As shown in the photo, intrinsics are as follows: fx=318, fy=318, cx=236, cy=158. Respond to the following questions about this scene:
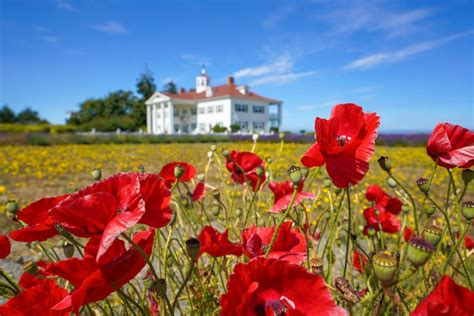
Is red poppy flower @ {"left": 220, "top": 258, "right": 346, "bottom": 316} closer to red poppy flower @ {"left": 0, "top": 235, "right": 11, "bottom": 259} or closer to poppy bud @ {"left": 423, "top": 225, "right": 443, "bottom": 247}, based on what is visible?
poppy bud @ {"left": 423, "top": 225, "right": 443, "bottom": 247}

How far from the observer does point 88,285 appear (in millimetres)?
337

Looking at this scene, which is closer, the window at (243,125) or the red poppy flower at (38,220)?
the red poppy flower at (38,220)

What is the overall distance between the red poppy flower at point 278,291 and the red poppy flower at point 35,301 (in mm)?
244

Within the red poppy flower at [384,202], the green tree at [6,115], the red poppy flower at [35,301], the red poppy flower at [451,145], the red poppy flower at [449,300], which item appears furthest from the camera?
the green tree at [6,115]

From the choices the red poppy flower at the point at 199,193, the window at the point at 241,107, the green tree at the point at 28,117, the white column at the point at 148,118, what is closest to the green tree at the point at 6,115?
the green tree at the point at 28,117

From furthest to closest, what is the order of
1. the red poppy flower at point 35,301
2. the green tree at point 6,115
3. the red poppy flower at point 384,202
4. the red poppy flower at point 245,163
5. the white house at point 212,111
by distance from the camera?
1. the green tree at point 6,115
2. the white house at point 212,111
3. the red poppy flower at point 384,202
4. the red poppy flower at point 245,163
5. the red poppy flower at point 35,301

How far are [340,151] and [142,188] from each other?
0.28 meters

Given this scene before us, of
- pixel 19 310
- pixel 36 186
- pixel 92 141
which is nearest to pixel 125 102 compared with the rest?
pixel 92 141

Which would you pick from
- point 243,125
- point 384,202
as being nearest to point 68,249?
point 384,202

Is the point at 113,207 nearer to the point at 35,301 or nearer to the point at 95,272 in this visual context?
the point at 95,272

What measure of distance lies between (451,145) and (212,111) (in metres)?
26.6

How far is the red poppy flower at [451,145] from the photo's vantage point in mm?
532

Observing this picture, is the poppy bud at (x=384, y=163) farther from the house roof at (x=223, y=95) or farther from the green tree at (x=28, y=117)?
the green tree at (x=28, y=117)

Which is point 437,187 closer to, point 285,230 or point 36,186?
point 285,230
